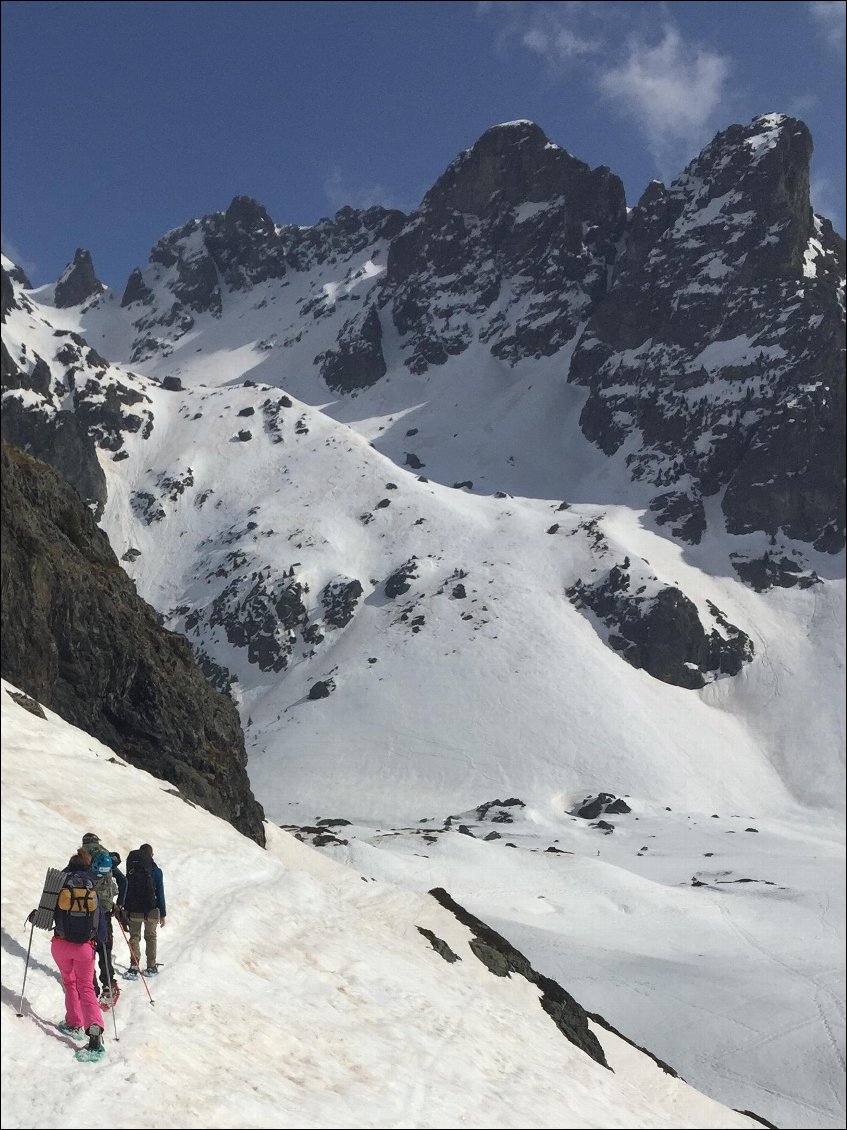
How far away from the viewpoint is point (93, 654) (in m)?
36.6

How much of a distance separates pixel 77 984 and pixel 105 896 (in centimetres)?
239

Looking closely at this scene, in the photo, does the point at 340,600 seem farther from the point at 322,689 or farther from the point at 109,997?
the point at 109,997

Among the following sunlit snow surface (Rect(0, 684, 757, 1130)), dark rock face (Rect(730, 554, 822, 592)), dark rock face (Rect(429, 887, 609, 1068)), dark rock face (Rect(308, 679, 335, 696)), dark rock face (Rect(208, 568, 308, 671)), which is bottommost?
dark rock face (Rect(429, 887, 609, 1068))

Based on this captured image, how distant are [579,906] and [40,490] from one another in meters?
41.7

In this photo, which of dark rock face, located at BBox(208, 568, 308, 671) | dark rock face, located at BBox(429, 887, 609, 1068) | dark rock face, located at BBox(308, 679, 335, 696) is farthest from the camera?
dark rock face, located at BBox(208, 568, 308, 671)

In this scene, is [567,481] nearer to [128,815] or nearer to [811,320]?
[811,320]

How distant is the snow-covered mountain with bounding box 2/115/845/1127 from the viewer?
58.6 metres

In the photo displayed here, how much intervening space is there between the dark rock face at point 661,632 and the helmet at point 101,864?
123 metres

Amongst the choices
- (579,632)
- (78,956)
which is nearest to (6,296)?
(579,632)

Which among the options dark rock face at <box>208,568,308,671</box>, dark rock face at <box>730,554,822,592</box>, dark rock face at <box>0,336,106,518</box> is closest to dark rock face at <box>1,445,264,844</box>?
dark rock face at <box>208,568,308,671</box>

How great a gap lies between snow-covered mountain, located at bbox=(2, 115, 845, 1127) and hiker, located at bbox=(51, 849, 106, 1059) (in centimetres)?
3473

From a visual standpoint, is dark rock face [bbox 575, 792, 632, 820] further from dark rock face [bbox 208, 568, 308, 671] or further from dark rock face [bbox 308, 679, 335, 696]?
dark rock face [bbox 208, 568, 308, 671]

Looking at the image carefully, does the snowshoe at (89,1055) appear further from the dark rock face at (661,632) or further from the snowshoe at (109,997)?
the dark rock face at (661,632)

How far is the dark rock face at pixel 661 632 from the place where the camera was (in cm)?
13500
